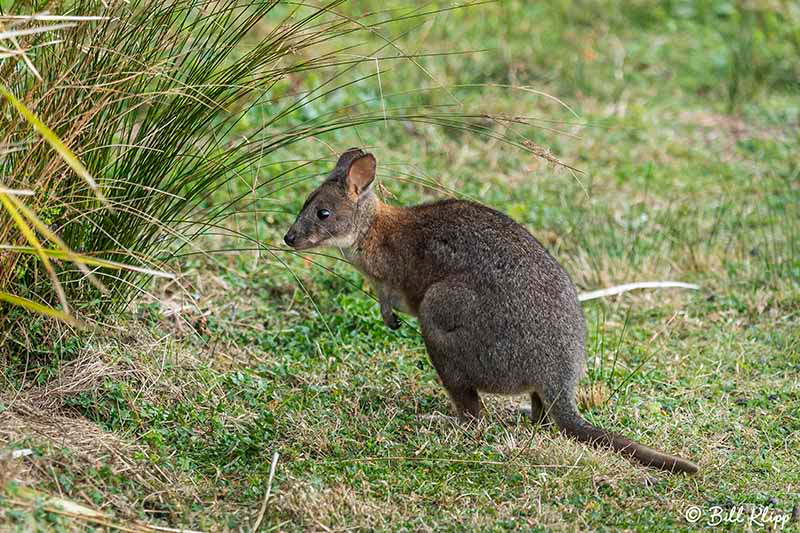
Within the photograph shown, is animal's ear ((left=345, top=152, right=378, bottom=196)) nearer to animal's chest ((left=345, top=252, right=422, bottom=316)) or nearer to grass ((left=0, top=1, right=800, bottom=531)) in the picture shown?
grass ((left=0, top=1, right=800, bottom=531))

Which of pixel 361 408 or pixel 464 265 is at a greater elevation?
pixel 464 265

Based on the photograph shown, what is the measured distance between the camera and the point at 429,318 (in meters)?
5.23

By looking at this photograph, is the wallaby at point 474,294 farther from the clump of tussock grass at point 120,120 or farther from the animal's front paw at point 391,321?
the clump of tussock grass at point 120,120

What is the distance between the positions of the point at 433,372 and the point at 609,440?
4.28 ft

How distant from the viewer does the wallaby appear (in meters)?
5.07

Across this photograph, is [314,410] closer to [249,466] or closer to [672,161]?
[249,466]

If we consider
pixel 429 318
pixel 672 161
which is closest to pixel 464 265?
pixel 429 318

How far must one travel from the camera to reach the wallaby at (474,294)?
5.07 meters

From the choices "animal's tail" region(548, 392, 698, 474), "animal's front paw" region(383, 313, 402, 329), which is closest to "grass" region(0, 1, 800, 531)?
"animal's tail" region(548, 392, 698, 474)

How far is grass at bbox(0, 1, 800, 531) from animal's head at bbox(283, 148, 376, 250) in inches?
6.0

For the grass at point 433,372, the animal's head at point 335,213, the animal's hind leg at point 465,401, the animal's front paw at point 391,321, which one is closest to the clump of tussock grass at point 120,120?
the grass at point 433,372

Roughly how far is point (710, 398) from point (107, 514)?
3208 millimetres

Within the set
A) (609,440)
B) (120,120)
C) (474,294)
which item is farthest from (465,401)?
(120,120)

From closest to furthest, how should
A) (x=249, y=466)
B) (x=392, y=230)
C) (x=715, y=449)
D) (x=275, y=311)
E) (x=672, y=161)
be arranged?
1. (x=249, y=466)
2. (x=715, y=449)
3. (x=392, y=230)
4. (x=275, y=311)
5. (x=672, y=161)
